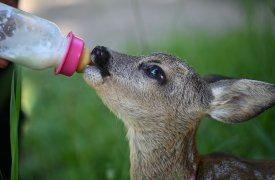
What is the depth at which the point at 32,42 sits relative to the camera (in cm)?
284

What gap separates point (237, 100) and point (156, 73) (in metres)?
0.49

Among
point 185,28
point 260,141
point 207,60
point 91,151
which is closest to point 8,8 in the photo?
point 91,151

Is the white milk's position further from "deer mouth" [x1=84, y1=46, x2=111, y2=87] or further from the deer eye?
the deer eye

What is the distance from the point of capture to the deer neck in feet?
10.6

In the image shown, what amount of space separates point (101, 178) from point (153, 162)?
1055mm

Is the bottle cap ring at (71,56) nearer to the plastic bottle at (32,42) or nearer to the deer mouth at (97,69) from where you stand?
the plastic bottle at (32,42)

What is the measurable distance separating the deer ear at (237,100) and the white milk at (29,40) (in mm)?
969

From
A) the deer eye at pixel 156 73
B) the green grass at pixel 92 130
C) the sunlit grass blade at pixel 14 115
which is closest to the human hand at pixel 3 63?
the sunlit grass blade at pixel 14 115

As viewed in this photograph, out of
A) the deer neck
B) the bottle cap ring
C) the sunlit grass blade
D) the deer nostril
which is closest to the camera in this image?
the sunlit grass blade

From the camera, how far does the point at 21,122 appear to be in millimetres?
4137

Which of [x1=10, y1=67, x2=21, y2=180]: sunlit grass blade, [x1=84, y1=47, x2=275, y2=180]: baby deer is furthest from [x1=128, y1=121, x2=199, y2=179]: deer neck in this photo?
[x1=10, y1=67, x2=21, y2=180]: sunlit grass blade

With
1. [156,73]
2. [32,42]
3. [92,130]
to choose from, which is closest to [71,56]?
[32,42]

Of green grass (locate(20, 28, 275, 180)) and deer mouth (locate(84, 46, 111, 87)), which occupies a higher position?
deer mouth (locate(84, 46, 111, 87))

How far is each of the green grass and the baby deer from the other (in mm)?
502
